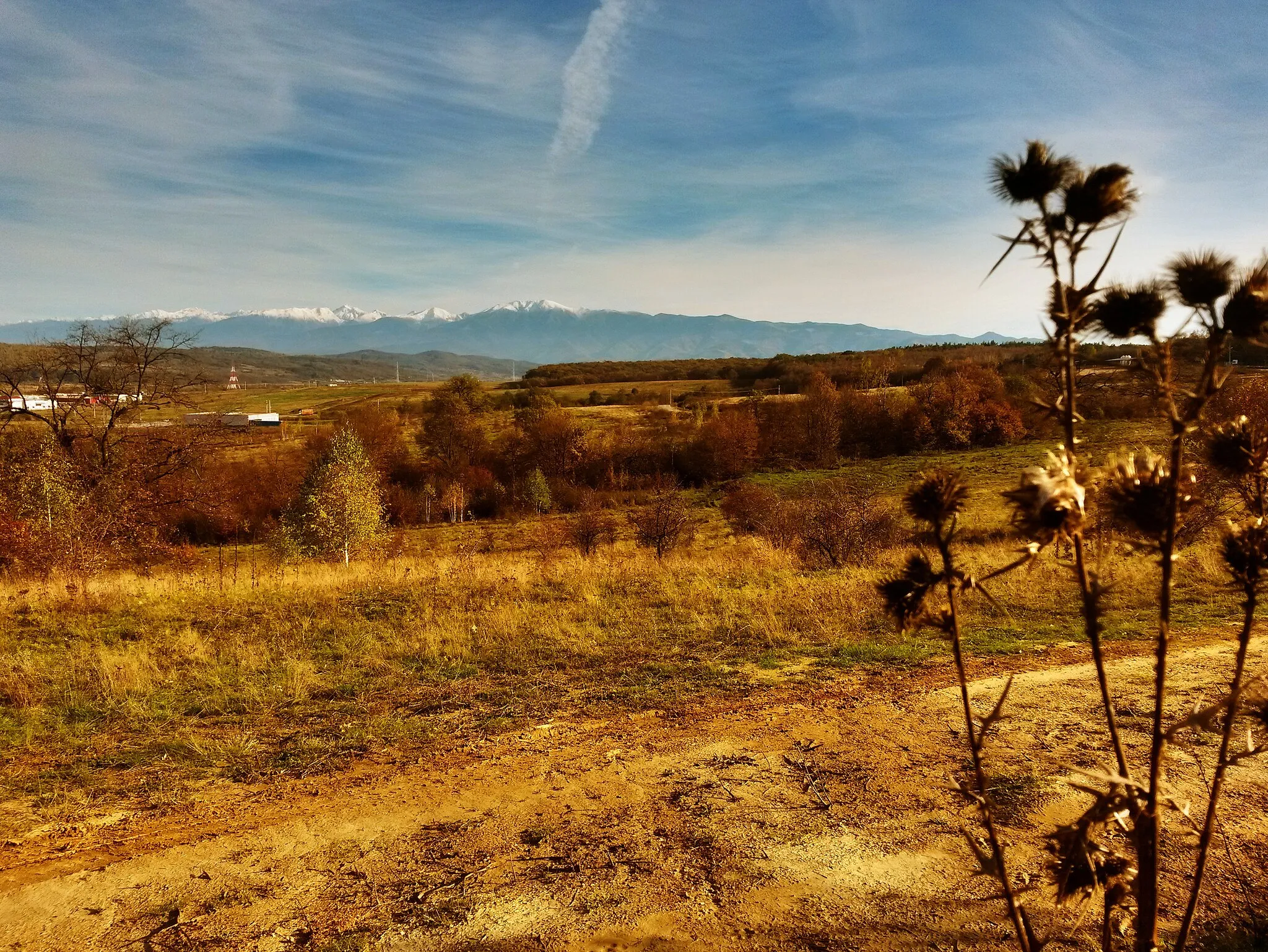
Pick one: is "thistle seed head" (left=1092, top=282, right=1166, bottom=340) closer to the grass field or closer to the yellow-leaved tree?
the grass field

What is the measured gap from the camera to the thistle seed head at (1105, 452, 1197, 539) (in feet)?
5.46

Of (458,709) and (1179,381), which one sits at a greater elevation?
(1179,381)

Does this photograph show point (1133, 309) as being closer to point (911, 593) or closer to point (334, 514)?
point (911, 593)

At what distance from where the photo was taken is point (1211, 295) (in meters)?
1.68

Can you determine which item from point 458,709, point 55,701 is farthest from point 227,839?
point 55,701

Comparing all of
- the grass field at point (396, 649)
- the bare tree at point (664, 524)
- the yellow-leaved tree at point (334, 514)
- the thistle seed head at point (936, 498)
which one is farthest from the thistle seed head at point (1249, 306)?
the yellow-leaved tree at point (334, 514)

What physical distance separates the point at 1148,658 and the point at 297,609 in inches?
435

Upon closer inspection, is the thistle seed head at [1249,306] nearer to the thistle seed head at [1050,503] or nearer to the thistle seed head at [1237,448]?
the thistle seed head at [1237,448]

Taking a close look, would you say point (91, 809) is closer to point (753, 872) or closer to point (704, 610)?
point (753, 872)

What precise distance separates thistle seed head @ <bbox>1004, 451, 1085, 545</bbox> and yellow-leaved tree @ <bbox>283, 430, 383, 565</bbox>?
83.8 ft

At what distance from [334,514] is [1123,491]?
87.2 feet

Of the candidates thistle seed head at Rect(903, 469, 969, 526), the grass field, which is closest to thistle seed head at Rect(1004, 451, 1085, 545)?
thistle seed head at Rect(903, 469, 969, 526)

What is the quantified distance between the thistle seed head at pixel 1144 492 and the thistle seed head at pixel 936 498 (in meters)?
0.33

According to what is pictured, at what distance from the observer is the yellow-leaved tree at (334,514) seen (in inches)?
1003
